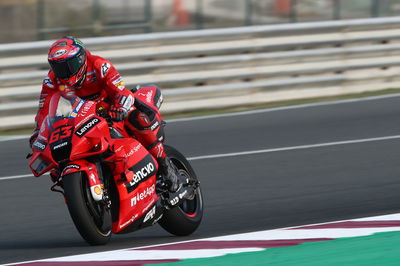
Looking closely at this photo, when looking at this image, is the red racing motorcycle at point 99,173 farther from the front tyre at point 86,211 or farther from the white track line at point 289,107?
the white track line at point 289,107

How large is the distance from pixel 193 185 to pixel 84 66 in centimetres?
147

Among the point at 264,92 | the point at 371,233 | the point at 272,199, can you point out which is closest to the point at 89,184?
the point at 371,233

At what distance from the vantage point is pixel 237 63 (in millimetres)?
14125

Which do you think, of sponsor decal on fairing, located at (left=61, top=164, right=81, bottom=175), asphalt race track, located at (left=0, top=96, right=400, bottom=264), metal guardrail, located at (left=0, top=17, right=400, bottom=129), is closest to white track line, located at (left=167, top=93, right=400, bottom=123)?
asphalt race track, located at (left=0, top=96, right=400, bottom=264)

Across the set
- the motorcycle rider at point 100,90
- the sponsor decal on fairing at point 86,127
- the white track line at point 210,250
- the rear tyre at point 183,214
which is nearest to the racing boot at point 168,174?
the motorcycle rider at point 100,90

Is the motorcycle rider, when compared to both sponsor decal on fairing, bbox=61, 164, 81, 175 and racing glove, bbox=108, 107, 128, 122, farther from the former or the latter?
sponsor decal on fairing, bbox=61, 164, 81, 175

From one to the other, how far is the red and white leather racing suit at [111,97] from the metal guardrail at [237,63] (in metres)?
5.92

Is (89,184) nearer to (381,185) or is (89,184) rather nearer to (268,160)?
(381,185)

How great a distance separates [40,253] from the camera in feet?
21.8

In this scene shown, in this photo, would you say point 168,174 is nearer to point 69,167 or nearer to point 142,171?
point 142,171

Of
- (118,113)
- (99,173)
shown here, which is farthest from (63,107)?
(99,173)

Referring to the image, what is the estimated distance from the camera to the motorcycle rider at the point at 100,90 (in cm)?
632

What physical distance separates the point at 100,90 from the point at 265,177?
3.10 meters

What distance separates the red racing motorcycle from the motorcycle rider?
0.11 metres
